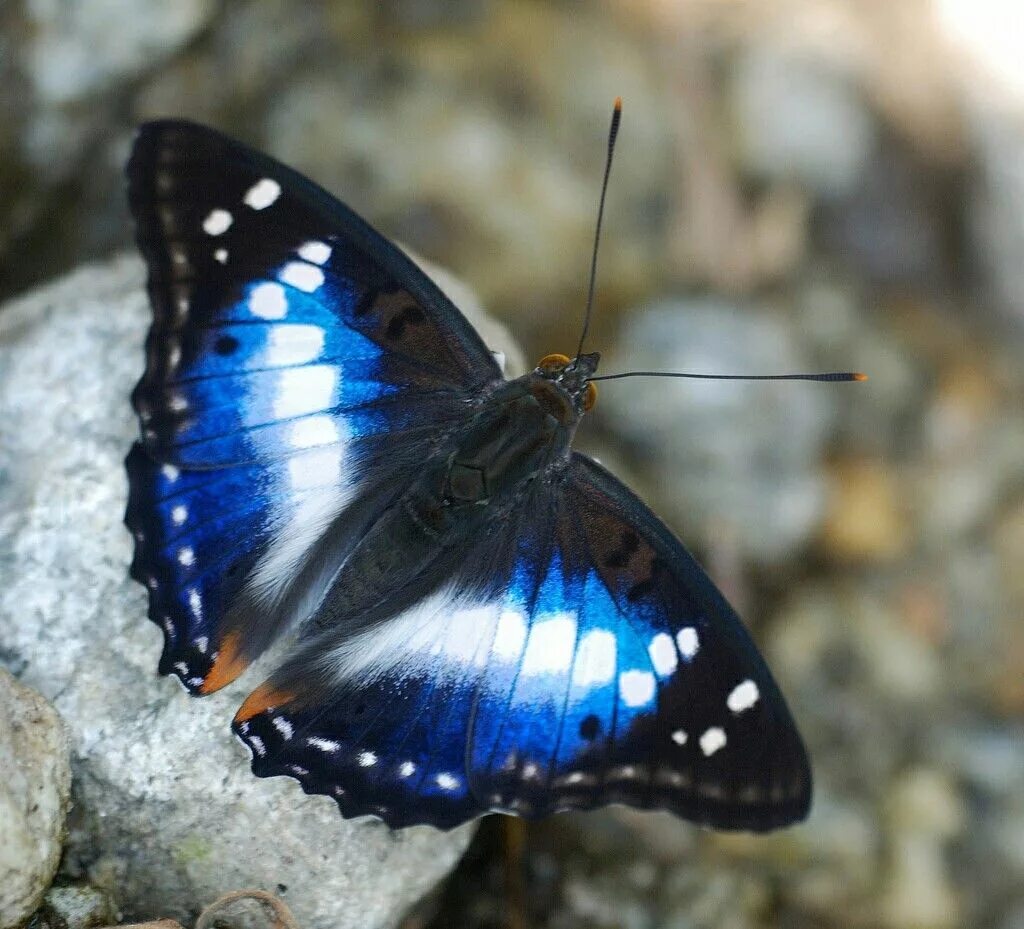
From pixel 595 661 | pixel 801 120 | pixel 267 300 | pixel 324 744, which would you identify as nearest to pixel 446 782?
pixel 324 744

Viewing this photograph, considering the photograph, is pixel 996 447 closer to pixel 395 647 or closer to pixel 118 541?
pixel 395 647

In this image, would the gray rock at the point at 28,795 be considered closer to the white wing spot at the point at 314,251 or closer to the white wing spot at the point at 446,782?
the white wing spot at the point at 446,782

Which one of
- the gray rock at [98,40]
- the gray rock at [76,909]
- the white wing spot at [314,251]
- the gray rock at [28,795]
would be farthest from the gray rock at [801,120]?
the gray rock at [76,909]

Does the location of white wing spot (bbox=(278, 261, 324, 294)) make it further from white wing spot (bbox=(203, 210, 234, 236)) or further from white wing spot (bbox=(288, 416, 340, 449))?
white wing spot (bbox=(288, 416, 340, 449))

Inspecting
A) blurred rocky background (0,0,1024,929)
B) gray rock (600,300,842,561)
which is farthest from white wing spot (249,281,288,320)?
gray rock (600,300,842,561)

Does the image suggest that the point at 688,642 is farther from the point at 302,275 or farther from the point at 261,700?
the point at 302,275
